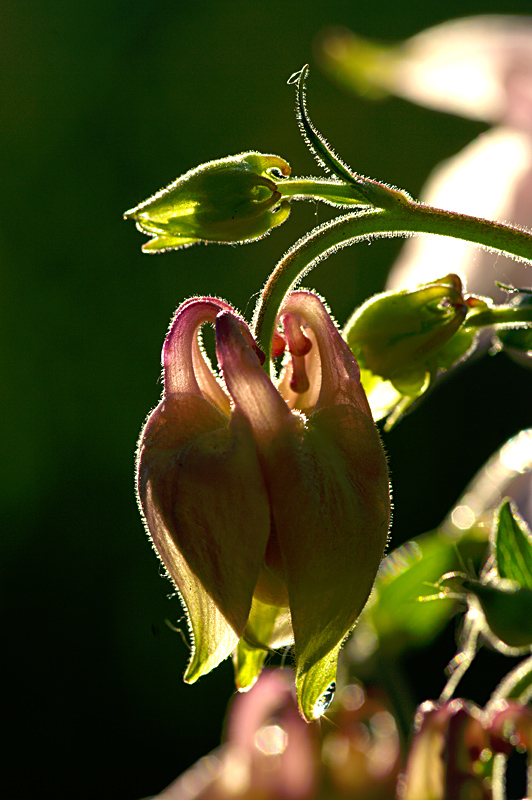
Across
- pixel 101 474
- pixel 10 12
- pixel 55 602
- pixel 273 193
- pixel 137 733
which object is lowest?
pixel 137 733

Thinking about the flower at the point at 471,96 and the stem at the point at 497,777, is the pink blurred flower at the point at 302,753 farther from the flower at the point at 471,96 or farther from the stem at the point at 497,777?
the flower at the point at 471,96

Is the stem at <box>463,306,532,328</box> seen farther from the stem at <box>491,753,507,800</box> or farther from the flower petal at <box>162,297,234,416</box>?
the stem at <box>491,753,507,800</box>

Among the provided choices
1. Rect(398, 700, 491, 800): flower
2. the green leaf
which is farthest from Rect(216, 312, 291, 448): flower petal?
Rect(398, 700, 491, 800): flower

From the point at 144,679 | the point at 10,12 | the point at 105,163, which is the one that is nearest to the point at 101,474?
the point at 144,679

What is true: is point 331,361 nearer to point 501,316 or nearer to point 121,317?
point 501,316

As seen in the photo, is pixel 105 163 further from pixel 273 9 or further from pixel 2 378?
pixel 273 9
